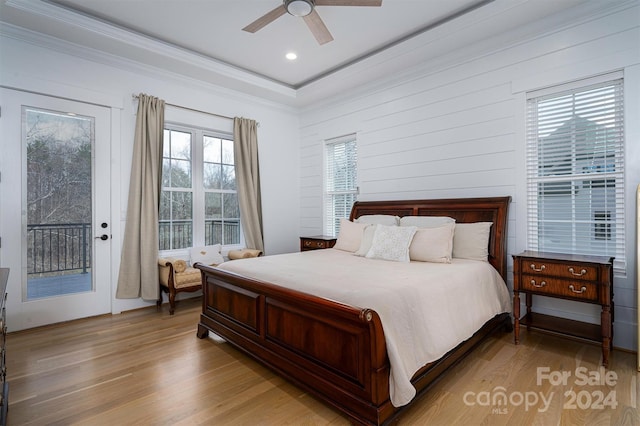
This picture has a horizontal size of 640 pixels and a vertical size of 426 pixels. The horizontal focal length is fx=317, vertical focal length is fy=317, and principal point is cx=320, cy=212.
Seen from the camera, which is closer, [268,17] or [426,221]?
[268,17]

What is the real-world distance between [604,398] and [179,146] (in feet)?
16.1

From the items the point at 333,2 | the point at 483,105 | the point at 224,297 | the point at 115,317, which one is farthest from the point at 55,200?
the point at 483,105

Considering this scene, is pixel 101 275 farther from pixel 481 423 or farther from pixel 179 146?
pixel 481 423

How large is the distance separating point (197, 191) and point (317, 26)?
9.14 ft

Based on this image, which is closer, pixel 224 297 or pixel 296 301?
pixel 296 301

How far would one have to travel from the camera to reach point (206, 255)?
4.30 m

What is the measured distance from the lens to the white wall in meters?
3.24

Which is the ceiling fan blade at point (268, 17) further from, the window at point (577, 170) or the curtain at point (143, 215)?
the window at point (577, 170)

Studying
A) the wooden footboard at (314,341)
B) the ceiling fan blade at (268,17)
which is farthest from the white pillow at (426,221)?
the ceiling fan blade at (268,17)

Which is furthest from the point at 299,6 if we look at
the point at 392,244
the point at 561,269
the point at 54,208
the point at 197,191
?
the point at 54,208

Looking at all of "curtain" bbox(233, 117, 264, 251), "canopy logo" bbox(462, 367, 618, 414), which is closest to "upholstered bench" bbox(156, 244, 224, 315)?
"curtain" bbox(233, 117, 264, 251)

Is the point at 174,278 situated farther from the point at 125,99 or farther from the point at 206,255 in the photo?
the point at 125,99

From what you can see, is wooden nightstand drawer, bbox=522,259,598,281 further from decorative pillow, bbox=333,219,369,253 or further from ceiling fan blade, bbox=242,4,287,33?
ceiling fan blade, bbox=242,4,287,33

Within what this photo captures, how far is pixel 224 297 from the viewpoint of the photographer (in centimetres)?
283
